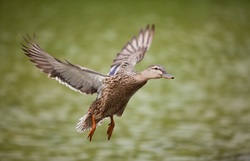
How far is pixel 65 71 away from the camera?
687 centimetres

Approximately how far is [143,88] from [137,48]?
4755 mm

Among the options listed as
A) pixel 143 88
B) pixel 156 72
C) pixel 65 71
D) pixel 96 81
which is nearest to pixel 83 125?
pixel 96 81

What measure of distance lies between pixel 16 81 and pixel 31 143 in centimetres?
296

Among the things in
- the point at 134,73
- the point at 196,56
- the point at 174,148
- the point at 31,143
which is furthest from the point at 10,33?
the point at 134,73

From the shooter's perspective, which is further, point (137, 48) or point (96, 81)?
point (137, 48)

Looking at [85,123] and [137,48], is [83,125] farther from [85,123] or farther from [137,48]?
[137,48]

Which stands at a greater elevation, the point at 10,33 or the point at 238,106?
the point at 10,33

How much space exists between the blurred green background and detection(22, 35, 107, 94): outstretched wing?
256 cm

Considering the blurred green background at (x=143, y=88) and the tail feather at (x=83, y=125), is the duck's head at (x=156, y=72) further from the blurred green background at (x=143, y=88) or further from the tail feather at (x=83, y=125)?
the blurred green background at (x=143, y=88)

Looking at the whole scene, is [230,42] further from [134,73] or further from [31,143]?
[134,73]

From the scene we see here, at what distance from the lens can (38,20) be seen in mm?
16016

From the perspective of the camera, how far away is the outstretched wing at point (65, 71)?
21.7ft

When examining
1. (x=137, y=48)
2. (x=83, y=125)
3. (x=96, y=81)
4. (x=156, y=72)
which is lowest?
(x=83, y=125)

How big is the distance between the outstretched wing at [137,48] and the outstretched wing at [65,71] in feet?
2.69
